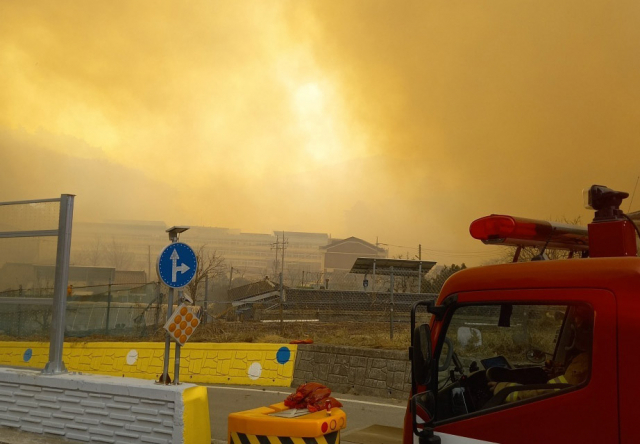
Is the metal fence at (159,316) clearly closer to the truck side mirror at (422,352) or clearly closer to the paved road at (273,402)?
the paved road at (273,402)

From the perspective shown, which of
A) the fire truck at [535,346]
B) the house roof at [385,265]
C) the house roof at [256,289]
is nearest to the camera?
the fire truck at [535,346]

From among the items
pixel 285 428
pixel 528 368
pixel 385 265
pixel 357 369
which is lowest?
pixel 357 369

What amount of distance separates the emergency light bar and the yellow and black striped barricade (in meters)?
2.09

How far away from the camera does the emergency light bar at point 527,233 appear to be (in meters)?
3.40

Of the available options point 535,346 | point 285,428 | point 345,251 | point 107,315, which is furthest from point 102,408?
point 345,251

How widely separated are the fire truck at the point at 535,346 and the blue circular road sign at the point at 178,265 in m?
4.50

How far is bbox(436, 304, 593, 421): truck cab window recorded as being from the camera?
2984 mm

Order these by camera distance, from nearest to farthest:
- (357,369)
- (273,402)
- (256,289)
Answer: (273,402) → (357,369) → (256,289)

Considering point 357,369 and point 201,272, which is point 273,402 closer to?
point 357,369

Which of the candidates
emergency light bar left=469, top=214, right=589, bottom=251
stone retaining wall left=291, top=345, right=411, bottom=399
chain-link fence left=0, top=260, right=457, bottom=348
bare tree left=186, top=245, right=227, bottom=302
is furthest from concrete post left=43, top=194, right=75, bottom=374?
bare tree left=186, top=245, right=227, bottom=302

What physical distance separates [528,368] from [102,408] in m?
5.42

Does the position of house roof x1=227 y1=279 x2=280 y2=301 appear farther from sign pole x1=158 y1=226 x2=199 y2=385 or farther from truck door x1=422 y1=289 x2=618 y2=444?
truck door x1=422 y1=289 x2=618 y2=444

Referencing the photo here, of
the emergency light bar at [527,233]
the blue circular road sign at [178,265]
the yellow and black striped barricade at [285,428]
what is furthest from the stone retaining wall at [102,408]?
the emergency light bar at [527,233]

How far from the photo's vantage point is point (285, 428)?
4711 millimetres
